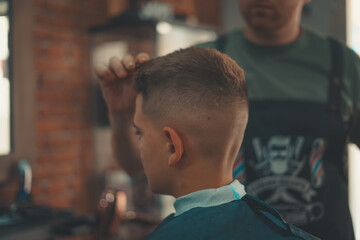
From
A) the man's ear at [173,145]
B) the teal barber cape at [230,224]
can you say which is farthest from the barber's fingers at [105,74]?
the teal barber cape at [230,224]

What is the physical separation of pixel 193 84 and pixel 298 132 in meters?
0.56

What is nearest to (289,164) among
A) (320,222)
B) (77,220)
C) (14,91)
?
(320,222)

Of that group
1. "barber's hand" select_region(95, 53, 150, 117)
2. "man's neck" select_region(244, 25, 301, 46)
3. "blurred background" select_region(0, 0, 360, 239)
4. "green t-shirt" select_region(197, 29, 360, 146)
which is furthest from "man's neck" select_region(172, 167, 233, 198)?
"blurred background" select_region(0, 0, 360, 239)

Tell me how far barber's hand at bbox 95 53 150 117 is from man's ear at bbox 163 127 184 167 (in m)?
0.25

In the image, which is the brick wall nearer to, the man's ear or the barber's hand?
the barber's hand

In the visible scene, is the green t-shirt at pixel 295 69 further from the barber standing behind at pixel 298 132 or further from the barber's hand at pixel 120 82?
the barber's hand at pixel 120 82

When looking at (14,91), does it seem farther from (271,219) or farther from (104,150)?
(271,219)

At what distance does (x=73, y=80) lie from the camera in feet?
9.93

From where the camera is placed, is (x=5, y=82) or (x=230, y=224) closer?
(x=230, y=224)

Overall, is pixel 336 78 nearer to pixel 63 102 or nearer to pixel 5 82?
pixel 5 82

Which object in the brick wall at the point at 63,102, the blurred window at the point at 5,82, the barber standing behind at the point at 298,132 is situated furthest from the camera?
the brick wall at the point at 63,102

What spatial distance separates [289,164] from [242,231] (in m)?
0.50

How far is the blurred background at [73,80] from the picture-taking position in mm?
2523

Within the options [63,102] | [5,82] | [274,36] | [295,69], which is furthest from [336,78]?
[63,102]
